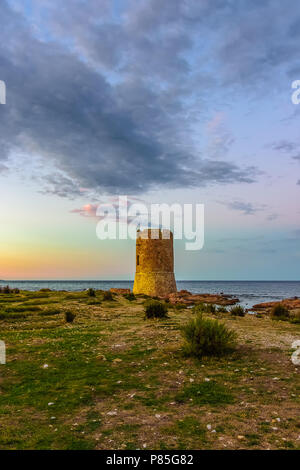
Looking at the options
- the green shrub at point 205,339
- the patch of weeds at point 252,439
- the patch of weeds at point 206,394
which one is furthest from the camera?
the green shrub at point 205,339

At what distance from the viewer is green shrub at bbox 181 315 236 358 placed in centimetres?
909

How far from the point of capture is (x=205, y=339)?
9133 millimetres

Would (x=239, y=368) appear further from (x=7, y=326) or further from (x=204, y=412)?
(x=7, y=326)

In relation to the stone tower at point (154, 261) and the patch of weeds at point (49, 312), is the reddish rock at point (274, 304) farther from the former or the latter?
the patch of weeds at point (49, 312)

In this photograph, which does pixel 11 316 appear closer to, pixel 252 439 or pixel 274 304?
pixel 252 439

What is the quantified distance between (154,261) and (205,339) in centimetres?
2907

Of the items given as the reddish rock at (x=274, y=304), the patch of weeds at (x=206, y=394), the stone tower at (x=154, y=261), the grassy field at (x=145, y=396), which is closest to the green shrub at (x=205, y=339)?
the grassy field at (x=145, y=396)

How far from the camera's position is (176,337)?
38.7 feet

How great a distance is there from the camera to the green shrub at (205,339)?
909 cm

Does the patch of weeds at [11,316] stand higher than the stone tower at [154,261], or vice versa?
the stone tower at [154,261]

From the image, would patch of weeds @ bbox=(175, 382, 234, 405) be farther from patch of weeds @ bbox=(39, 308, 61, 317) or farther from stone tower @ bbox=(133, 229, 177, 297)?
stone tower @ bbox=(133, 229, 177, 297)

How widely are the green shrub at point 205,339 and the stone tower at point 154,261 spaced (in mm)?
28570

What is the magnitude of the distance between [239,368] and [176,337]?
3.96m
